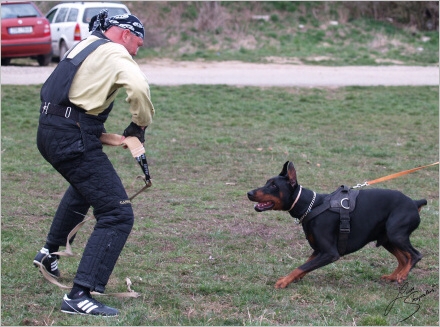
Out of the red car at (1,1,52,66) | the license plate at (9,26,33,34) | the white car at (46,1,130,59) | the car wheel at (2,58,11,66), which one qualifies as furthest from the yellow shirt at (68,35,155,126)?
the car wheel at (2,58,11,66)

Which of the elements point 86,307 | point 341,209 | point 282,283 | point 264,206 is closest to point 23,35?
point 264,206

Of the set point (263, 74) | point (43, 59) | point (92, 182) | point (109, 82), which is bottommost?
point (43, 59)

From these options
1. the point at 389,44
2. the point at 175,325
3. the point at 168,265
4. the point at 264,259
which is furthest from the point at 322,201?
the point at 389,44

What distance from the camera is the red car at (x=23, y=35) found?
16594mm

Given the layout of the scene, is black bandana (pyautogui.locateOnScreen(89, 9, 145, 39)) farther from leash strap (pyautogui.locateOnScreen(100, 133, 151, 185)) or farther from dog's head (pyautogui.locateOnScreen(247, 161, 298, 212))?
dog's head (pyautogui.locateOnScreen(247, 161, 298, 212))

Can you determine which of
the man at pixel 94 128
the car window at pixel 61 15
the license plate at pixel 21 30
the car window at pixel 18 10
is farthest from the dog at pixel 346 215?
the car window at pixel 61 15

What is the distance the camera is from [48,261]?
5.13 metres

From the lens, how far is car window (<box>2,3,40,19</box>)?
17.0 metres

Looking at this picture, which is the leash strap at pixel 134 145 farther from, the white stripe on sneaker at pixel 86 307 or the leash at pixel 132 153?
the white stripe on sneaker at pixel 86 307

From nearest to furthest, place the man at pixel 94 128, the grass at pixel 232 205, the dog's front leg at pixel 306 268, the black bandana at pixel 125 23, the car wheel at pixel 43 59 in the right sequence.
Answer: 1. the man at pixel 94 128
2. the black bandana at pixel 125 23
3. the grass at pixel 232 205
4. the dog's front leg at pixel 306 268
5. the car wheel at pixel 43 59

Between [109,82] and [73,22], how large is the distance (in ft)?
47.6

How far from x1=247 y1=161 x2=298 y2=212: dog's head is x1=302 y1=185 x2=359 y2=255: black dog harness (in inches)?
8.3

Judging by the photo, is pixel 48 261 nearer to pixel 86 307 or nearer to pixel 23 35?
pixel 86 307

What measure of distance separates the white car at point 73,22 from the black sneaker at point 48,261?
13.1 m
